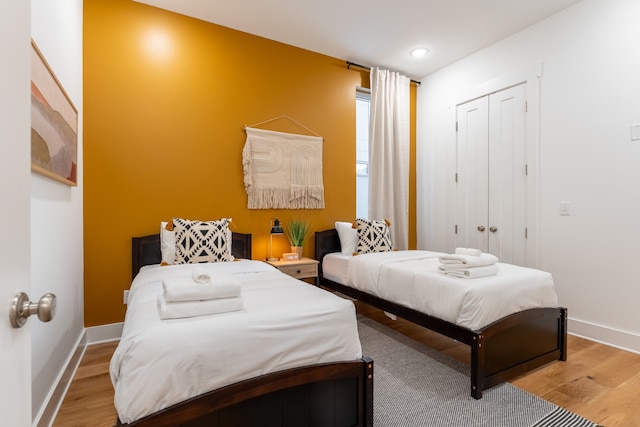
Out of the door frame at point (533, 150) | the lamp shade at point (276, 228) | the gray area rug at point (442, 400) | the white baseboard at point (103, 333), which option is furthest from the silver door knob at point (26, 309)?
the door frame at point (533, 150)

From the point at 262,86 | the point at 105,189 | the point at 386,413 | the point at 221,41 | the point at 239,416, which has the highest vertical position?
the point at 221,41

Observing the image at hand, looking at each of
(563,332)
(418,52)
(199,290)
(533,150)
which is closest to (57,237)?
(199,290)

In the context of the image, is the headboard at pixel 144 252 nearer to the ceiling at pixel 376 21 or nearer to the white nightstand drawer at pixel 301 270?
the white nightstand drawer at pixel 301 270

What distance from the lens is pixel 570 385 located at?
214cm

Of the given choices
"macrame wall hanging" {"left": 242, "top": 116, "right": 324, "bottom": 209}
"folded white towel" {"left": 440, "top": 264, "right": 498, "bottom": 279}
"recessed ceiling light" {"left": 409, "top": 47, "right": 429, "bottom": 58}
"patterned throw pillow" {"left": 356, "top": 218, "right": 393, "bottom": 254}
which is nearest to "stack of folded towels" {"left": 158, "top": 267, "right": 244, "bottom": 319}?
"folded white towel" {"left": 440, "top": 264, "right": 498, "bottom": 279}

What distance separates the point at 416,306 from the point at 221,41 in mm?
3087

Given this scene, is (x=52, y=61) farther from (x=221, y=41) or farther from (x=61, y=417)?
(x=61, y=417)

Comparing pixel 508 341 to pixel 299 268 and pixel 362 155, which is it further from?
pixel 362 155

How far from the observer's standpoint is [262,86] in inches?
142

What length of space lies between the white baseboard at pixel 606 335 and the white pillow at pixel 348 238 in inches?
83.5

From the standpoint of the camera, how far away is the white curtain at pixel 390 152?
418cm

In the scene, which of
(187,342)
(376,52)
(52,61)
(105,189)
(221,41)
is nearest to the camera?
(187,342)

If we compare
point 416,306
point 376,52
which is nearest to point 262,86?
point 376,52

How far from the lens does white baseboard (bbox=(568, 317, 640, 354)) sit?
266cm
